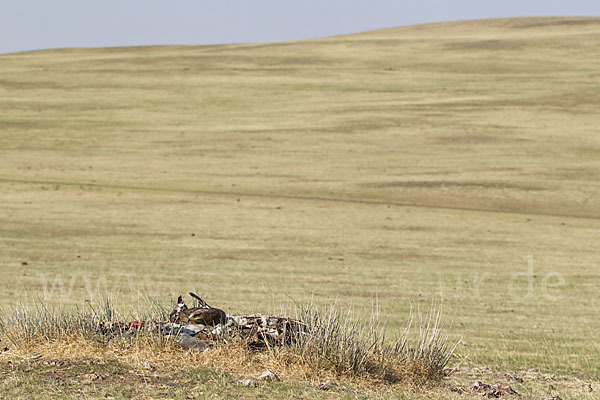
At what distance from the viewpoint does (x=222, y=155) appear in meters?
51.0

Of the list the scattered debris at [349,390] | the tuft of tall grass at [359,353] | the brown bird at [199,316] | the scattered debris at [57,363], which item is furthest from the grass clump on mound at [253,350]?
the brown bird at [199,316]

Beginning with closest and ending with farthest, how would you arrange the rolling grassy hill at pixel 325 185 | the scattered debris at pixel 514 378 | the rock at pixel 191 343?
the rock at pixel 191 343
the scattered debris at pixel 514 378
the rolling grassy hill at pixel 325 185

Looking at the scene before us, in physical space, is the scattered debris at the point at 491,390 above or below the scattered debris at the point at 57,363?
below

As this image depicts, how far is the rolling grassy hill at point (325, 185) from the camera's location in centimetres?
2119

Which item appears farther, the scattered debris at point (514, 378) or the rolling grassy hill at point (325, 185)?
the rolling grassy hill at point (325, 185)

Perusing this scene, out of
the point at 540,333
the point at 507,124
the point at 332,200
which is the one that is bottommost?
the point at 540,333

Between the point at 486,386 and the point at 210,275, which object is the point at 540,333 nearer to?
the point at 486,386

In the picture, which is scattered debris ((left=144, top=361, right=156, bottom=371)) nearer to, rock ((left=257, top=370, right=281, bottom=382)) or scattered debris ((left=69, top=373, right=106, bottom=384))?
scattered debris ((left=69, top=373, right=106, bottom=384))

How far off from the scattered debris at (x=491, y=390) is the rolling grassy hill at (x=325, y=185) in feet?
8.65

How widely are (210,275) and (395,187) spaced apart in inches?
824

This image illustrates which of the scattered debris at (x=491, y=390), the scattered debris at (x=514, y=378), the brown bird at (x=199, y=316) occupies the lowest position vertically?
the scattered debris at (x=514, y=378)

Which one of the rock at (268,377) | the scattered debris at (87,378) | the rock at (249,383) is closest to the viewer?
the scattered debris at (87,378)

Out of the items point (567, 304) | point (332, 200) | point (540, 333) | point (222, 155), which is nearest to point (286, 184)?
point (332, 200)

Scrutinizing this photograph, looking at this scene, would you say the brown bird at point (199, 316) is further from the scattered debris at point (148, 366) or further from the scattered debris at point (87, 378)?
the scattered debris at point (87, 378)
